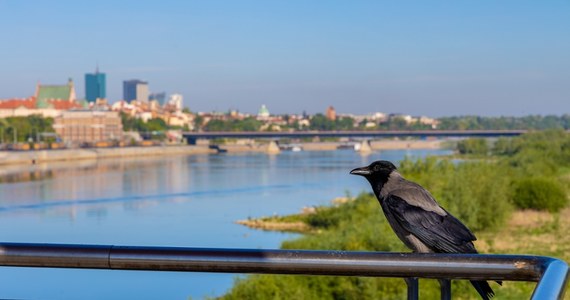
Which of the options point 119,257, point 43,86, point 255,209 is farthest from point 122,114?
point 119,257

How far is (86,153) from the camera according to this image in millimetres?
56156

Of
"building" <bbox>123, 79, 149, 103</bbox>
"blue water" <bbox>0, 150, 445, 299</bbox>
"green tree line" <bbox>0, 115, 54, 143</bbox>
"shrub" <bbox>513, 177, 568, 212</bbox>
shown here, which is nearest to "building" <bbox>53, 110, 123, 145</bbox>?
"green tree line" <bbox>0, 115, 54, 143</bbox>

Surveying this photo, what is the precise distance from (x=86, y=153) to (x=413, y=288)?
56509 millimetres

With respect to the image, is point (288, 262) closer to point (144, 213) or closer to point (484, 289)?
point (484, 289)

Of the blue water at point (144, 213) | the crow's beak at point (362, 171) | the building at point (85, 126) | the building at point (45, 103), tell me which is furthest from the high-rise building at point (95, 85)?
the crow's beak at point (362, 171)

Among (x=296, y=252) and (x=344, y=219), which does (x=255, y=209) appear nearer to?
(x=344, y=219)

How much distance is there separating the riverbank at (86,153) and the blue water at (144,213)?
8.43m

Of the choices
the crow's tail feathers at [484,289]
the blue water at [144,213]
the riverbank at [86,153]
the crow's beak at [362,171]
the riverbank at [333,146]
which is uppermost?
the crow's beak at [362,171]

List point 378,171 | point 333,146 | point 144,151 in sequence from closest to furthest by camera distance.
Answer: point 378,171, point 144,151, point 333,146

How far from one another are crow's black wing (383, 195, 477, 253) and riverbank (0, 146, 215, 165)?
4773 cm

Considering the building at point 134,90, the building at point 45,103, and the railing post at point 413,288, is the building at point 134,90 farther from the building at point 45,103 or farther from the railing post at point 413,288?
the railing post at point 413,288

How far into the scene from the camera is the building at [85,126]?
7338cm

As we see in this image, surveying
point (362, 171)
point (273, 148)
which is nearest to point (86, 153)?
point (273, 148)

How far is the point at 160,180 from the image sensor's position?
3412 centimetres
